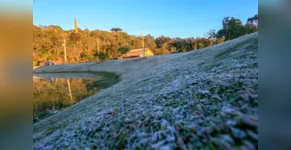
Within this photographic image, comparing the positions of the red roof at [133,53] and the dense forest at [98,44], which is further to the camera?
the red roof at [133,53]

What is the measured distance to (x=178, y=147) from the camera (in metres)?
2.00

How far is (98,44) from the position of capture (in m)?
44.8

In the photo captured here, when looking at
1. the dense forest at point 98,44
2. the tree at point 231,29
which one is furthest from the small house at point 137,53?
the tree at point 231,29

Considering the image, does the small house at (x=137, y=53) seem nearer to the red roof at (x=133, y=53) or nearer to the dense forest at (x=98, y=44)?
the red roof at (x=133, y=53)

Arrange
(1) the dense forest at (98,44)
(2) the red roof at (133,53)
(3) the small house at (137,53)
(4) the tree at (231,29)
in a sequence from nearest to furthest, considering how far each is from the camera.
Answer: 1. (4) the tree at (231,29)
2. (1) the dense forest at (98,44)
3. (3) the small house at (137,53)
4. (2) the red roof at (133,53)

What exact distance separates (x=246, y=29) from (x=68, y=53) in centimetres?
4057

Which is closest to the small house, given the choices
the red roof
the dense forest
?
the red roof

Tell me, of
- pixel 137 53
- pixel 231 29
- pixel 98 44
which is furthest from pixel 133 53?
pixel 231 29

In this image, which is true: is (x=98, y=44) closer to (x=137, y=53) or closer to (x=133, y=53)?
(x=133, y=53)

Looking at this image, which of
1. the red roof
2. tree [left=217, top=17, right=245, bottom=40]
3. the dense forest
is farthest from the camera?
the red roof

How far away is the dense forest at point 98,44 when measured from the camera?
1232 inches

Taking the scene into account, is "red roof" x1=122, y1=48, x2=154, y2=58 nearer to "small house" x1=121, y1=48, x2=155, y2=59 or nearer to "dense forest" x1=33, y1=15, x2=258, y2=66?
"small house" x1=121, y1=48, x2=155, y2=59

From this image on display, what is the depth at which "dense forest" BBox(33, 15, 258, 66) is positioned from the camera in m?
31.3

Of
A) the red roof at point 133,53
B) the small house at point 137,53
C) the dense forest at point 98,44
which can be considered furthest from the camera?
the red roof at point 133,53
